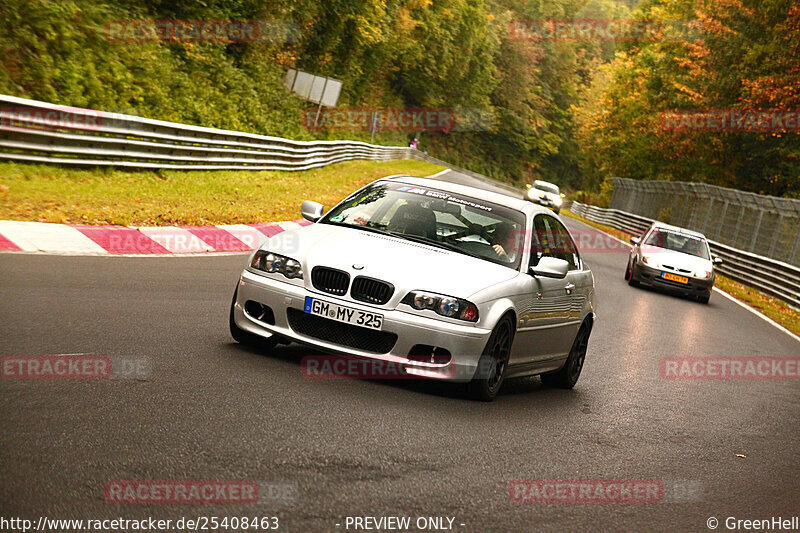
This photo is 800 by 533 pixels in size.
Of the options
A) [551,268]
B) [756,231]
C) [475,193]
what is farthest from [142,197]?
[756,231]

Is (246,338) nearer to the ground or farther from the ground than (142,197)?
farther from the ground

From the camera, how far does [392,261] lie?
7316 mm

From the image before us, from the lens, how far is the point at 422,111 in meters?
87.2

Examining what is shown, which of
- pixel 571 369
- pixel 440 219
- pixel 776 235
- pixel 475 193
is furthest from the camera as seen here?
pixel 776 235

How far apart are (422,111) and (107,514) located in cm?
8448

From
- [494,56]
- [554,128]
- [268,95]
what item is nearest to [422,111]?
[494,56]

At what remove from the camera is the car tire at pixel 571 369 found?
9.31 meters

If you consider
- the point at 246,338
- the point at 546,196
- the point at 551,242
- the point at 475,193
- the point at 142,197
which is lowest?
the point at 142,197

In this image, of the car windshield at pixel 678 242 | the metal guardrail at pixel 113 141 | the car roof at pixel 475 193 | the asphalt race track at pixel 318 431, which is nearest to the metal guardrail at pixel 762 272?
the car windshield at pixel 678 242

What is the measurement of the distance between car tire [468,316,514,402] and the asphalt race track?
0.12m

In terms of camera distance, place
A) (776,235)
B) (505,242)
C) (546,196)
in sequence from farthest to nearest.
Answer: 1. (546,196)
2. (776,235)
3. (505,242)

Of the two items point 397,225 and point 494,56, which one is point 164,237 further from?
point 494,56

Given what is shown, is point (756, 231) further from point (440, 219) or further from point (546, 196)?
point (440, 219)

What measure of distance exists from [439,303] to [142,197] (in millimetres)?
11278
